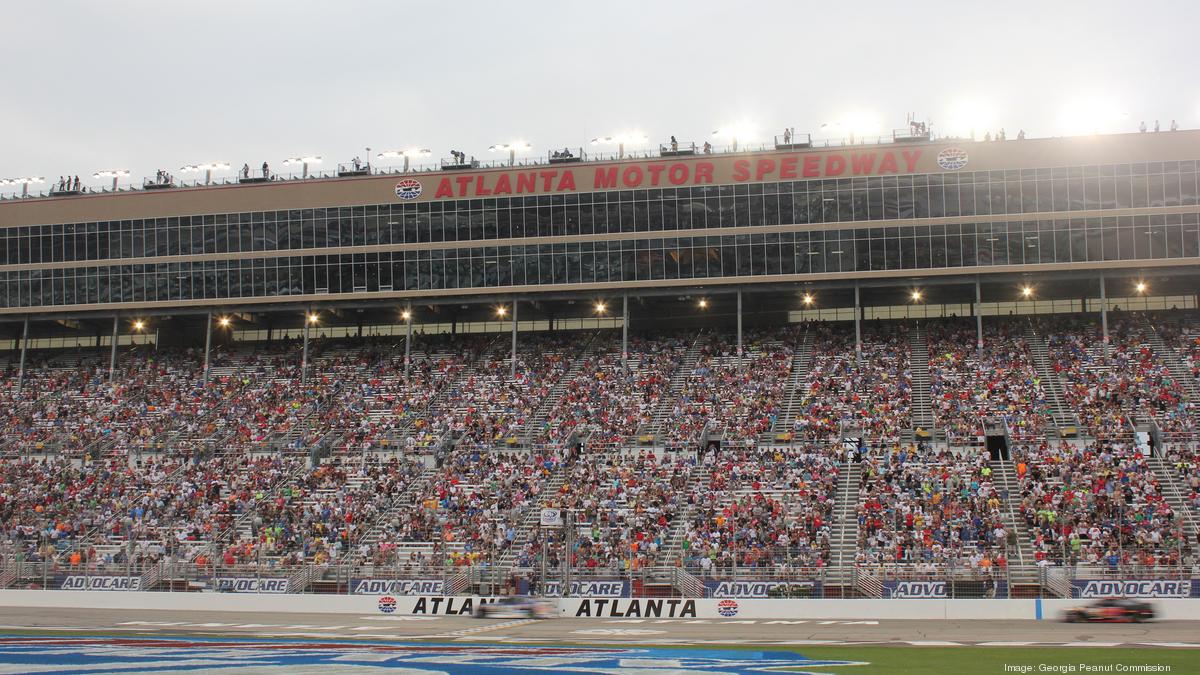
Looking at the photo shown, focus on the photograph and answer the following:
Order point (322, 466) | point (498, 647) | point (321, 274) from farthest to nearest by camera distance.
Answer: point (321, 274)
point (322, 466)
point (498, 647)

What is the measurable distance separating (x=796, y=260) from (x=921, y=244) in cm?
648

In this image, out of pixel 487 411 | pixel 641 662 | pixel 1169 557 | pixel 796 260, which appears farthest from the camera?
pixel 796 260

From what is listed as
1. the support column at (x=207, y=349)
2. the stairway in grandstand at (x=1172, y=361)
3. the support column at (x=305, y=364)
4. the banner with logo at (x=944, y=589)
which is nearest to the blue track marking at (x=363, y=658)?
the banner with logo at (x=944, y=589)

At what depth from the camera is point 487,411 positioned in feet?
204

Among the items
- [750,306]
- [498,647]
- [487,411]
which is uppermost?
[750,306]

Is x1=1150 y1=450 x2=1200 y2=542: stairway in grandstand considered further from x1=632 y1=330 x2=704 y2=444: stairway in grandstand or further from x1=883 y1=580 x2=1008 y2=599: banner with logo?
x1=632 y1=330 x2=704 y2=444: stairway in grandstand

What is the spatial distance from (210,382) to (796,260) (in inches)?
1314

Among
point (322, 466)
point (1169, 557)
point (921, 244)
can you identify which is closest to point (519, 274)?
point (322, 466)

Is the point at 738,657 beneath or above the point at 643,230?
beneath

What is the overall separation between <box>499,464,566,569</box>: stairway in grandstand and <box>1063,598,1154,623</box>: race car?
1940 cm

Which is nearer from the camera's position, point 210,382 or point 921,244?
point 921,244

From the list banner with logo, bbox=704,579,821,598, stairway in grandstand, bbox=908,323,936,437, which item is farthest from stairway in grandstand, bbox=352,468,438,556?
stairway in grandstand, bbox=908,323,936,437

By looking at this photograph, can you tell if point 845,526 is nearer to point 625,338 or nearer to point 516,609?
point 516,609

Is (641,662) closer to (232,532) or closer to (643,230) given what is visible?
(232,532)
